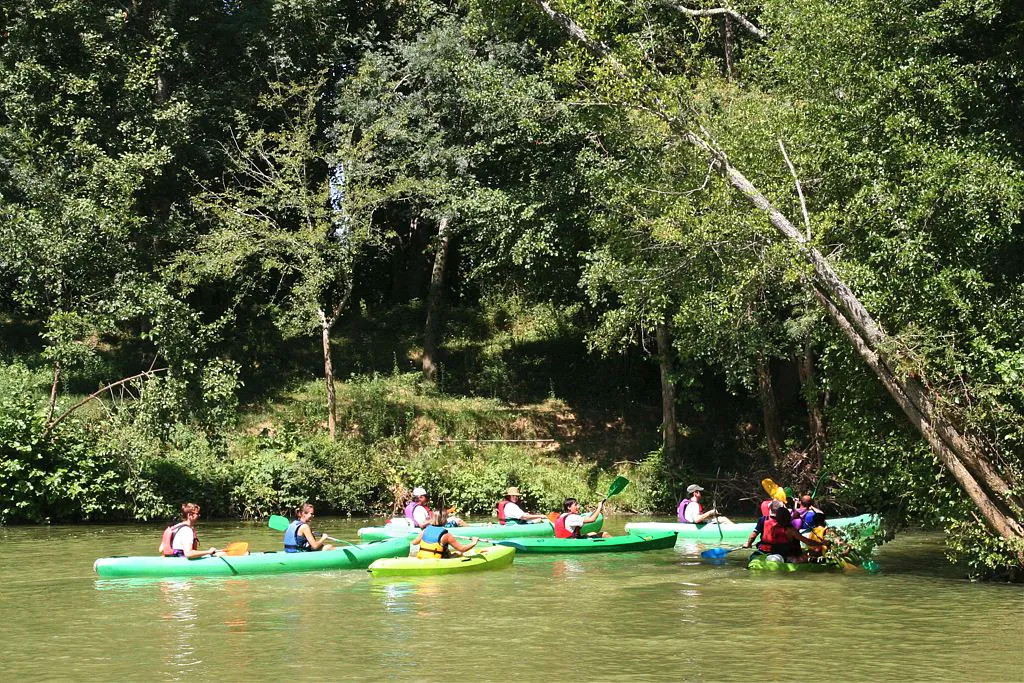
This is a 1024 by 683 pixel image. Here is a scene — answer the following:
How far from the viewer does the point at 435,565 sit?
16000 millimetres

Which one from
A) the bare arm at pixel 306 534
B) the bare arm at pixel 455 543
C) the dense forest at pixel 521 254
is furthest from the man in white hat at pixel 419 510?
the dense forest at pixel 521 254

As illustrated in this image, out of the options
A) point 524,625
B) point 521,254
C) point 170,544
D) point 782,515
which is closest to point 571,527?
point 782,515

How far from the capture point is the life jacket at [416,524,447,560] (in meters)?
Result: 16.2

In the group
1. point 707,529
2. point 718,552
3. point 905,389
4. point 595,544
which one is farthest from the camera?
point 707,529

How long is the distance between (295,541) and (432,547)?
75.6 inches

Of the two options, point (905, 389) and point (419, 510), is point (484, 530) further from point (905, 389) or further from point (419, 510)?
point (905, 389)

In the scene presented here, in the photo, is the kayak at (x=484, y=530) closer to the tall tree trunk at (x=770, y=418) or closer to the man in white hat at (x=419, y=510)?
the man in white hat at (x=419, y=510)

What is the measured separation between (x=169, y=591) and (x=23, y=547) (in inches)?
212

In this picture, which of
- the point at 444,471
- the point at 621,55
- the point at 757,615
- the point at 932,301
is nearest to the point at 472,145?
the point at 444,471

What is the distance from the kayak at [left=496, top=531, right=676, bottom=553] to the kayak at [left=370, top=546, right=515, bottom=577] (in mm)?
1055

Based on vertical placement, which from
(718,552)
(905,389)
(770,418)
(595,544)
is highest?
(770,418)

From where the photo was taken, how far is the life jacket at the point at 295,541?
1641 centimetres

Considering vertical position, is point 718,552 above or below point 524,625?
above

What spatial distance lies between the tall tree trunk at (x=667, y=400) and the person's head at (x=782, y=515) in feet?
28.9
